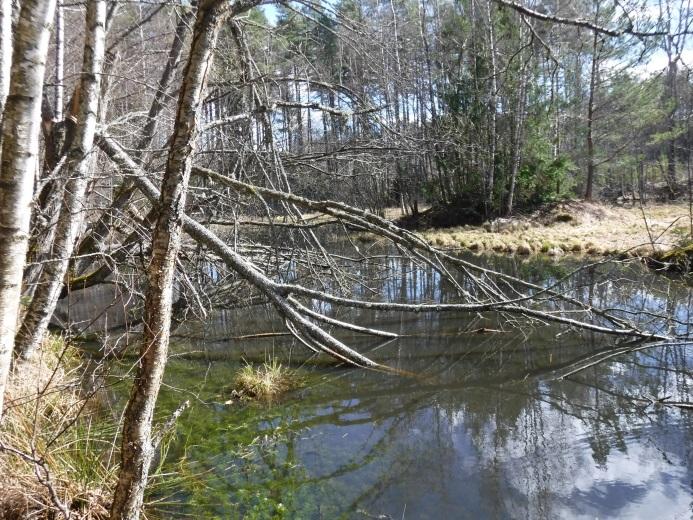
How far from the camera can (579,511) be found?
380 cm

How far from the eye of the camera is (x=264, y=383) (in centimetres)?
593

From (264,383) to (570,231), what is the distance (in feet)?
52.4

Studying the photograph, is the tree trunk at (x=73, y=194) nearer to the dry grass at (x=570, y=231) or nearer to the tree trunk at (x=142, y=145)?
the tree trunk at (x=142, y=145)

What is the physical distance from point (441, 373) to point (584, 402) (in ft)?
5.41

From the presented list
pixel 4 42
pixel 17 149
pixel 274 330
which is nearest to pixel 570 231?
pixel 274 330

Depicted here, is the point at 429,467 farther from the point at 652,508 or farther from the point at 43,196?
the point at 43,196

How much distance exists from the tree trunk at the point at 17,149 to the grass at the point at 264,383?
4019mm

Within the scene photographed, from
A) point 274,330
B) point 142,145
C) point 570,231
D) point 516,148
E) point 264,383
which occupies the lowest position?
point 264,383

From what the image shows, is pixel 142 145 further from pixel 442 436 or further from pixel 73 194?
pixel 442 436

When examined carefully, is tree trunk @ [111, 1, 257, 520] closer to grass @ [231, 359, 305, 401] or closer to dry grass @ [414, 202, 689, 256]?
grass @ [231, 359, 305, 401]

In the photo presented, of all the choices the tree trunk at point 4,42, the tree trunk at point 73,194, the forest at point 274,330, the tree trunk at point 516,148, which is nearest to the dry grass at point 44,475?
the forest at point 274,330

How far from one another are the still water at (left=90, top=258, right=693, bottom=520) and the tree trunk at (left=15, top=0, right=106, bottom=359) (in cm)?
113

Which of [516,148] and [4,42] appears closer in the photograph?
[4,42]

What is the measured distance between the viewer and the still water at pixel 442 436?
154 inches
